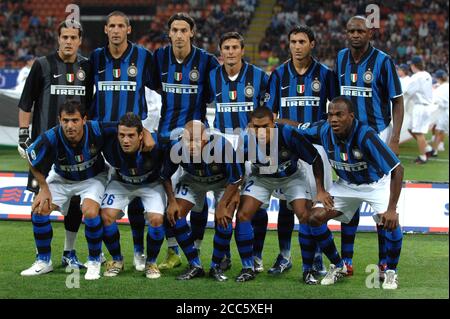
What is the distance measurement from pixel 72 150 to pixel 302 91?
1.80 m

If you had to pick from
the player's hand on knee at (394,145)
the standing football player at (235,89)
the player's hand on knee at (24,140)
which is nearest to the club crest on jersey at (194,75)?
the standing football player at (235,89)

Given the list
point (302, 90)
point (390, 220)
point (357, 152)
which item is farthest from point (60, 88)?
point (390, 220)

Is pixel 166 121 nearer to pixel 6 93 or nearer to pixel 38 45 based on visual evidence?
pixel 6 93

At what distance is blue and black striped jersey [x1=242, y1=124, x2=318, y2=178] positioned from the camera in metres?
5.89

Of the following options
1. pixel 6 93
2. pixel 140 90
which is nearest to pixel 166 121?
pixel 140 90

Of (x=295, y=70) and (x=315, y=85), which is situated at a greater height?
(x=295, y=70)

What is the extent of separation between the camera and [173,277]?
6.04 meters

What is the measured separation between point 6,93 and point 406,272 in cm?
811

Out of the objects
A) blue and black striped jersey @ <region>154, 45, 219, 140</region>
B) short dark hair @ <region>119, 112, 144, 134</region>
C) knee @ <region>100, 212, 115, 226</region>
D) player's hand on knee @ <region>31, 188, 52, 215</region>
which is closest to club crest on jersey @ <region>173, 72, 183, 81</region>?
blue and black striped jersey @ <region>154, 45, 219, 140</region>

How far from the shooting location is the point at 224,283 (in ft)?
19.2

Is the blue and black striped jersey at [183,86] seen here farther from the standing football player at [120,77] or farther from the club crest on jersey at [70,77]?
the club crest on jersey at [70,77]

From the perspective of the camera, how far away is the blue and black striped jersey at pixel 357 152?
559 cm

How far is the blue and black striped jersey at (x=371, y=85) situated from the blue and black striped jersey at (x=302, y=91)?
0.12 meters

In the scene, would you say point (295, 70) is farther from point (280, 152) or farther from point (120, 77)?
point (120, 77)
